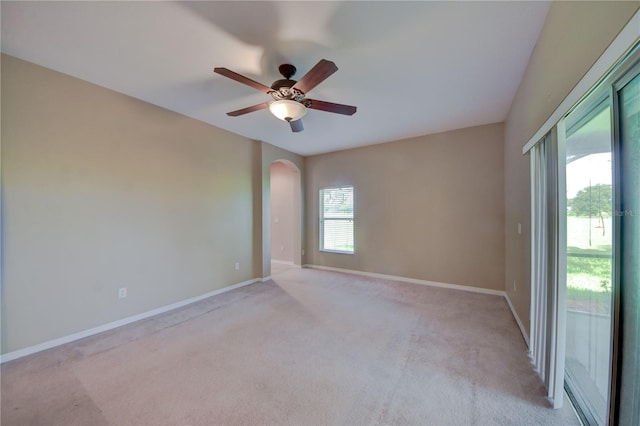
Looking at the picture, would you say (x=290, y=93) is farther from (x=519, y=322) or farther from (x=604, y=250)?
(x=519, y=322)

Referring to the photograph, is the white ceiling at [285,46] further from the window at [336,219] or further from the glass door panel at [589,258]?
the window at [336,219]

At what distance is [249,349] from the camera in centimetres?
227

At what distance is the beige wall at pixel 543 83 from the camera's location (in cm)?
108

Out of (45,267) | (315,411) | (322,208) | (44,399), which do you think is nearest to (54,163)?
(45,267)

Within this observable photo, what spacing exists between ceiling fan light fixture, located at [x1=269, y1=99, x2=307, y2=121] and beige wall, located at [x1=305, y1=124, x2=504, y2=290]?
2861mm

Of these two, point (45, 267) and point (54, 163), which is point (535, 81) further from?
point (45, 267)

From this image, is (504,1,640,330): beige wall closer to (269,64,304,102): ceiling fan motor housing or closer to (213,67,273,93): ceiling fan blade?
(269,64,304,102): ceiling fan motor housing

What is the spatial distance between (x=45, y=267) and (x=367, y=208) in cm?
448

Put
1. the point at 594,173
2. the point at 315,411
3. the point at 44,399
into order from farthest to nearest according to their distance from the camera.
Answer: the point at 44,399 < the point at 315,411 < the point at 594,173

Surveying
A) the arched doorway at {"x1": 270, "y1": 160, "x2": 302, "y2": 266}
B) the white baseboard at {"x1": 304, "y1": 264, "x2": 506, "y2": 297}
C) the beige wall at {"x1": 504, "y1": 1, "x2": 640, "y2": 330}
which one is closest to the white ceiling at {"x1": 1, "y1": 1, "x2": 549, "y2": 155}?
the beige wall at {"x1": 504, "y1": 1, "x2": 640, "y2": 330}

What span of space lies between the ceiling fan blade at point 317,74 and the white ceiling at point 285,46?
31 centimetres

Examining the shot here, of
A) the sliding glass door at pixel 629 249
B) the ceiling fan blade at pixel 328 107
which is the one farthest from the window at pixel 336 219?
the sliding glass door at pixel 629 249

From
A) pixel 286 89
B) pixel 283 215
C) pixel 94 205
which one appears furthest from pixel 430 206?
pixel 94 205

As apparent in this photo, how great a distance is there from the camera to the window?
5246mm
